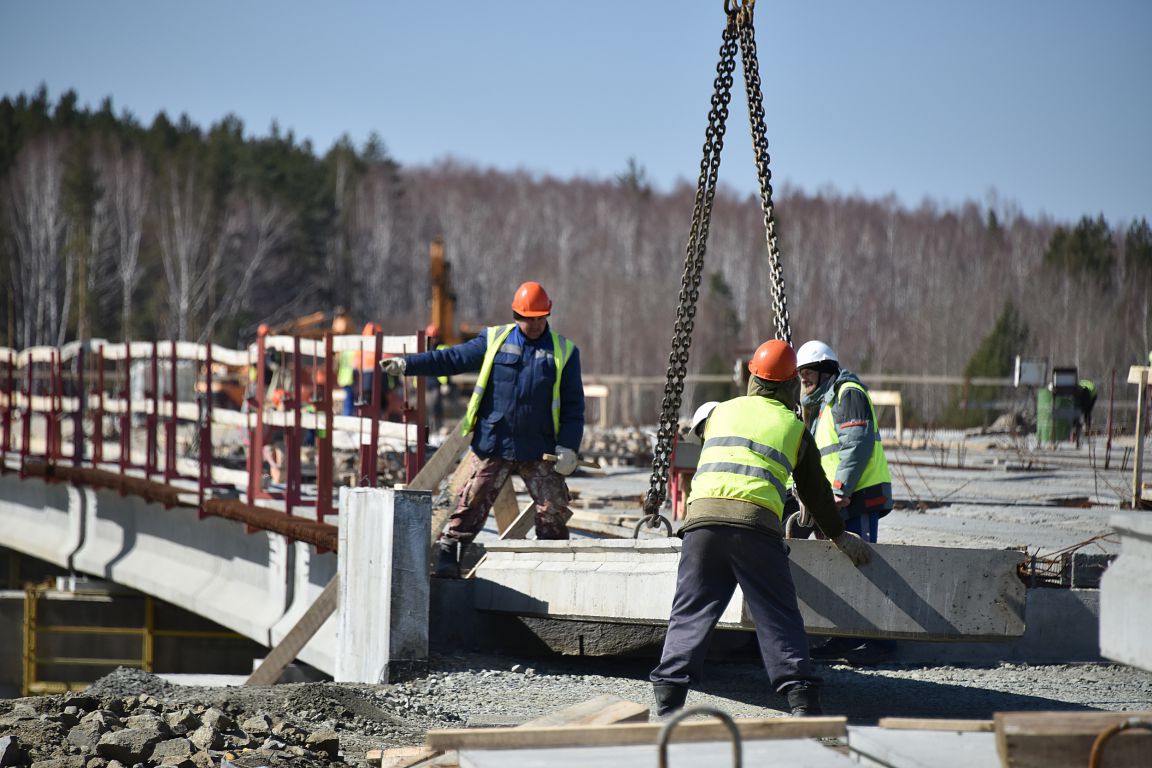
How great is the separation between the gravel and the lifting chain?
1034mm

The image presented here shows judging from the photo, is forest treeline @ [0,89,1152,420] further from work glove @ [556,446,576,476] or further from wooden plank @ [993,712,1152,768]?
wooden plank @ [993,712,1152,768]

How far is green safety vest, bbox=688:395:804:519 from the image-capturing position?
551 cm

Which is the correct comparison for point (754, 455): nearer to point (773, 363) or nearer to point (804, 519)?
point (773, 363)

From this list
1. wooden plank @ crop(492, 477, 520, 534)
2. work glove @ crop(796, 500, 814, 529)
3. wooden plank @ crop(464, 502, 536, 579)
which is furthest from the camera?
wooden plank @ crop(492, 477, 520, 534)

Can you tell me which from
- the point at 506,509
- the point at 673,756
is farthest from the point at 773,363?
the point at 506,509

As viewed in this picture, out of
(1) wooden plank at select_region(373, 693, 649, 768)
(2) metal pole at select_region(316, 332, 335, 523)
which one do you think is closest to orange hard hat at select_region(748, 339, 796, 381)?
(1) wooden plank at select_region(373, 693, 649, 768)

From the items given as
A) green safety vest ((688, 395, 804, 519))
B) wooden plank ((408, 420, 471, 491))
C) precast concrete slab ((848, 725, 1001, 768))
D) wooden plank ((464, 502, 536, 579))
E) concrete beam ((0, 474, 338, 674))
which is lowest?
concrete beam ((0, 474, 338, 674))

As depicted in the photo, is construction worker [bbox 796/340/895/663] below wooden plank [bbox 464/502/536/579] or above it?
above

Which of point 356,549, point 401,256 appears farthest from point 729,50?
point 401,256

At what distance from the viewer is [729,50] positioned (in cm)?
763

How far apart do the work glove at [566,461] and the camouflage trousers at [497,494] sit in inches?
3.9

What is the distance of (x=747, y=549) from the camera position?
216 inches

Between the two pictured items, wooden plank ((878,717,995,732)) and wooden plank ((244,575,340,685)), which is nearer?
wooden plank ((878,717,995,732))

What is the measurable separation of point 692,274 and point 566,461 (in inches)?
52.3
